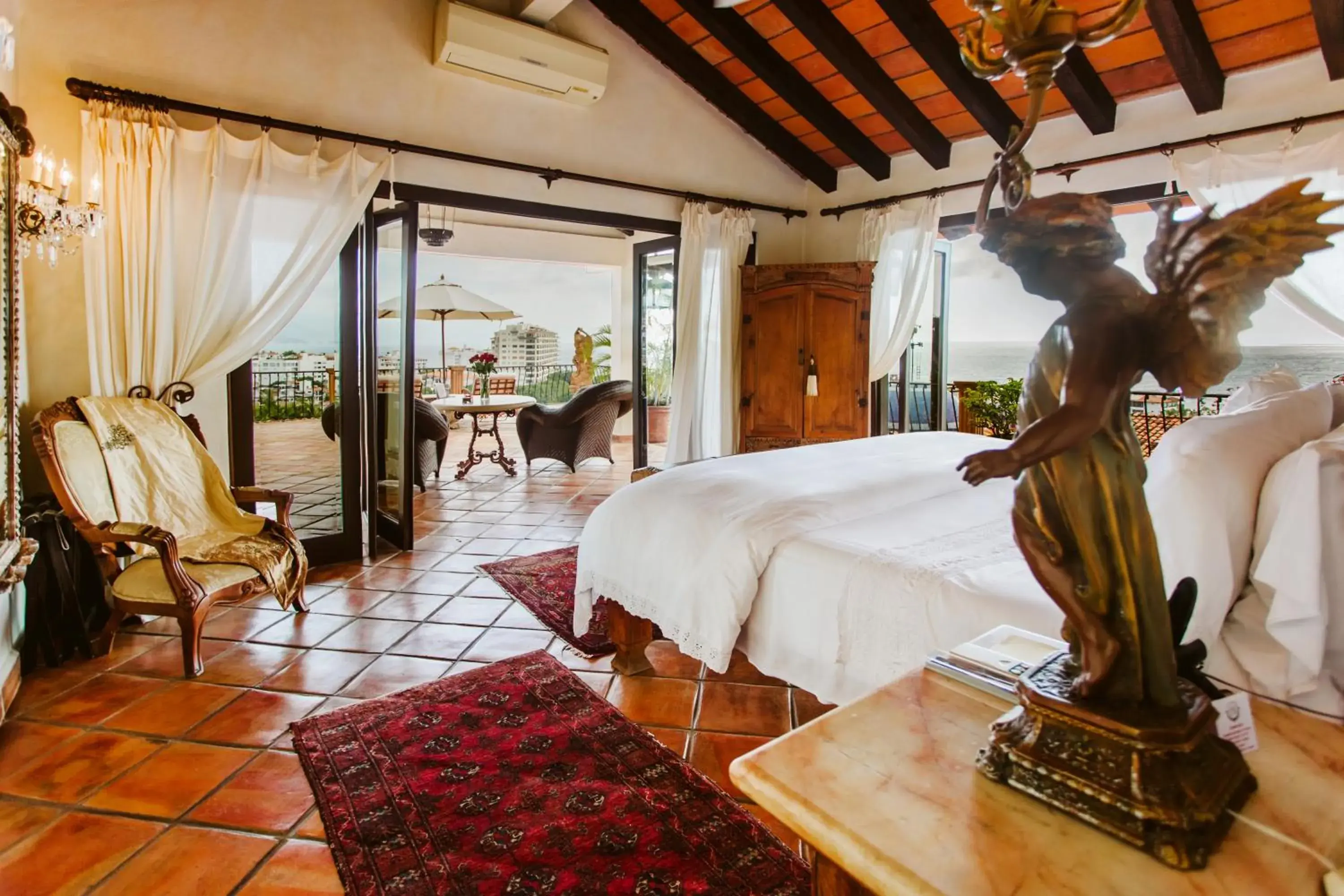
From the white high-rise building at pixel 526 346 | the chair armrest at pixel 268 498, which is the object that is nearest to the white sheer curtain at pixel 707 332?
the chair armrest at pixel 268 498

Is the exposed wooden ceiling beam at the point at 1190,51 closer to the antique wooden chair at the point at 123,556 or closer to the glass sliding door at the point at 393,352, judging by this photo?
the glass sliding door at the point at 393,352

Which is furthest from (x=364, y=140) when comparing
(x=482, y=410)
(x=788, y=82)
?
(x=482, y=410)

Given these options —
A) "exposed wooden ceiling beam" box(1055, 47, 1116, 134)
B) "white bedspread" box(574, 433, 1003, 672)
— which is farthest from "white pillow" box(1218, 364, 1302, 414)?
"exposed wooden ceiling beam" box(1055, 47, 1116, 134)

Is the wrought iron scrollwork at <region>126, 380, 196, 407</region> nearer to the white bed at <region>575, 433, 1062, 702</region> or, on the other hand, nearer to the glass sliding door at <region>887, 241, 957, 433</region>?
the white bed at <region>575, 433, 1062, 702</region>

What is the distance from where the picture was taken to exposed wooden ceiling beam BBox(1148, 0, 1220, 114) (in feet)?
11.5

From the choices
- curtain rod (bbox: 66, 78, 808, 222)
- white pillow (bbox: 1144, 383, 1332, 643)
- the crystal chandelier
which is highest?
curtain rod (bbox: 66, 78, 808, 222)

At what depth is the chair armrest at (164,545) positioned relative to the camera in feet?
8.68

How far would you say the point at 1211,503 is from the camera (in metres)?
1.42

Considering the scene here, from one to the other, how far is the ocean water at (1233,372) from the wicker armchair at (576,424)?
3066 mm

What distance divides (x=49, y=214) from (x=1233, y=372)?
343 centimetres

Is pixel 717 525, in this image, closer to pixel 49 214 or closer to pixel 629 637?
pixel 629 637

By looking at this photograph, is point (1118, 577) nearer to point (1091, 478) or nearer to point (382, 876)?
point (1091, 478)

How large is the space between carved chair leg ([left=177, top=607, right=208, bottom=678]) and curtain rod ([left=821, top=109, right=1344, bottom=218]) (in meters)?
3.98

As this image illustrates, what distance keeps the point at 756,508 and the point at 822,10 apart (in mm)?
3559
